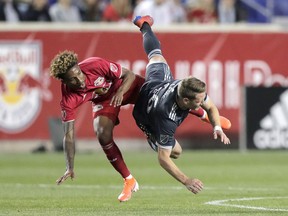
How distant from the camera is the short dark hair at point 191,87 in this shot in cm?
1168

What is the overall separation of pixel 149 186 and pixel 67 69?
390 centimetres

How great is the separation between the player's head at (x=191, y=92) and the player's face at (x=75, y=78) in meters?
1.38

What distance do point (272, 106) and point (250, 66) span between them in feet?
4.78

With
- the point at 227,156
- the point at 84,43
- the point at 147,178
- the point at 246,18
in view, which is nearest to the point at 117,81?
the point at 147,178

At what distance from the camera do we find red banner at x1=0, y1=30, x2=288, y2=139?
23438 millimetres

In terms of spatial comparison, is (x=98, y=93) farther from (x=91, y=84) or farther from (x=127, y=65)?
(x=127, y=65)

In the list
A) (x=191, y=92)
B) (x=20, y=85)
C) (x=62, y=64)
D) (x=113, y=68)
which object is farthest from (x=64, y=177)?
(x=20, y=85)

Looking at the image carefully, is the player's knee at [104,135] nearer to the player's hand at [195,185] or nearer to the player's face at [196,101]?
Answer: the player's face at [196,101]

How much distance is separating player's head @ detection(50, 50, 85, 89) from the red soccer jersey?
298 mm

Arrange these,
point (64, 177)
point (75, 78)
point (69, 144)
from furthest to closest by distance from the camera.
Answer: point (69, 144), point (75, 78), point (64, 177)

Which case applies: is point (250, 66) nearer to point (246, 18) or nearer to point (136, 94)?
point (246, 18)

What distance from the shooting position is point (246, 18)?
1011 inches

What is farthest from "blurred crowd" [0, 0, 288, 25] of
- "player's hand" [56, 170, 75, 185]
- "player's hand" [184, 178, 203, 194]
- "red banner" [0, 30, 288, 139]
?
"player's hand" [184, 178, 203, 194]

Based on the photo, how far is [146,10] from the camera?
24.2m
